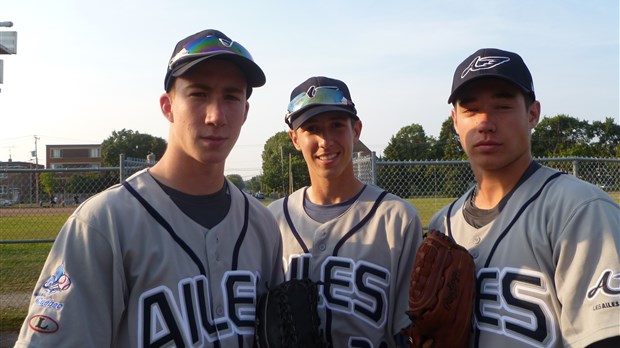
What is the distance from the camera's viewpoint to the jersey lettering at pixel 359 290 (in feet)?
8.95

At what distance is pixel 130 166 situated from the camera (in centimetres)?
632

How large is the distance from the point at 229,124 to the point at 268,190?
67253 millimetres

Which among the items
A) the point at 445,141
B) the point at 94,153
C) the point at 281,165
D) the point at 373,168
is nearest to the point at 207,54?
the point at 373,168

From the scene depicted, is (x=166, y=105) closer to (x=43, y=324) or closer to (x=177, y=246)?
(x=177, y=246)

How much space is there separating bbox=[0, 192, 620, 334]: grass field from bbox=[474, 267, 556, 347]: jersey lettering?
5749 mm

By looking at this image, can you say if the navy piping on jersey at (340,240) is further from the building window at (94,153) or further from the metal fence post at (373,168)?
the building window at (94,153)

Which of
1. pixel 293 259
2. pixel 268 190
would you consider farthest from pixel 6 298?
pixel 268 190

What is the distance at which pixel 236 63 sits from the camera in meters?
2.25

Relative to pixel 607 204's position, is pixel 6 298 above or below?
below

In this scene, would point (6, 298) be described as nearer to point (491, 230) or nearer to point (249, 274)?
point (249, 274)

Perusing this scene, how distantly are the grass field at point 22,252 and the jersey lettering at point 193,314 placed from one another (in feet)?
18.9

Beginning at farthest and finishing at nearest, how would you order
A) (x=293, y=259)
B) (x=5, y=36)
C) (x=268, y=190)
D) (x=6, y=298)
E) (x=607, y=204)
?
(x=268, y=190)
(x=5, y=36)
(x=6, y=298)
(x=293, y=259)
(x=607, y=204)

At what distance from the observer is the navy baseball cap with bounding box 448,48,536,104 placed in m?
2.32

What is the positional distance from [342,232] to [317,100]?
29.4 inches
